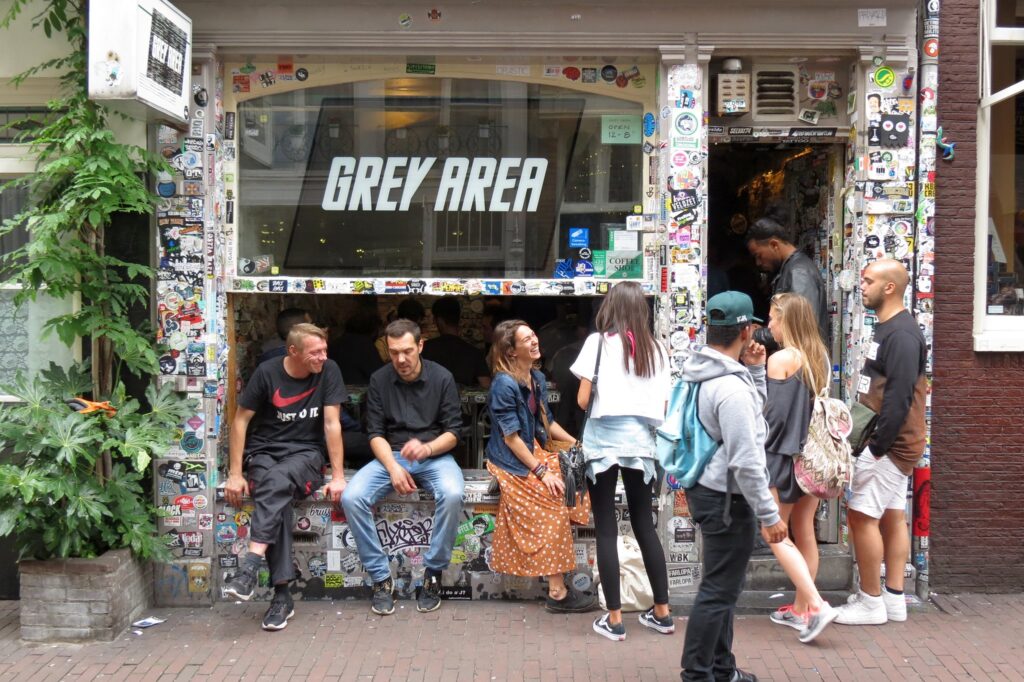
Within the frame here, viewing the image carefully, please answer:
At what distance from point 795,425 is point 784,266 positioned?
1431mm

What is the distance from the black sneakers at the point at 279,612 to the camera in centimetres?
529

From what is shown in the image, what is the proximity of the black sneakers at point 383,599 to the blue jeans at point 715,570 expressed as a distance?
198 cm

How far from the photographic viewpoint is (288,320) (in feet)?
21.6

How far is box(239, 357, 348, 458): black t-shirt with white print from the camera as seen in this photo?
18.5 feet

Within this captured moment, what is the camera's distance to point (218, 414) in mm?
5785

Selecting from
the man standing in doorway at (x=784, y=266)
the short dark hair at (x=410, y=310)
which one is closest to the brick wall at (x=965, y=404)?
the man standing in doorway at (x=784, y=266)

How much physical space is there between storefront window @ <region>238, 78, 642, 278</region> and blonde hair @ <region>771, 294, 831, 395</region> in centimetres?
134

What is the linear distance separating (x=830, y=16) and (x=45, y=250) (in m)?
4.64

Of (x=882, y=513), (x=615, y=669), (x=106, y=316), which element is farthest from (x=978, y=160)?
(x=106, y=316)

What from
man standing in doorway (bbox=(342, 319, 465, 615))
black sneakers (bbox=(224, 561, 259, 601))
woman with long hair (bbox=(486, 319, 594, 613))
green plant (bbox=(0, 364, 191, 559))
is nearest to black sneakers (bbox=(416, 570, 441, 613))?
man standing in doorway (bbox=(342, 319, 465, 615))

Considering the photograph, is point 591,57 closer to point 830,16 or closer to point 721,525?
point 830,16

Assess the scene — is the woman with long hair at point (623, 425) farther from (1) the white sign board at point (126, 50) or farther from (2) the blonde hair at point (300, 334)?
(1) the white sign board at point (126, 50)

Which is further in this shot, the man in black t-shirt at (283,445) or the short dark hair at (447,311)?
the short dark hair at (447,311)

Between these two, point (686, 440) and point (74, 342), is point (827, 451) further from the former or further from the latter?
point (74, 342)
